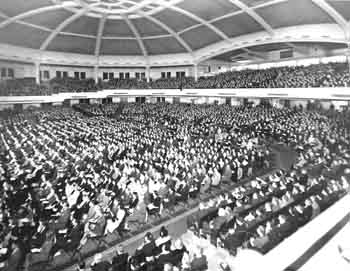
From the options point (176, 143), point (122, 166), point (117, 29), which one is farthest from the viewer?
point (117, 29)

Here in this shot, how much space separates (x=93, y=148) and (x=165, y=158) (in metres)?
4.52

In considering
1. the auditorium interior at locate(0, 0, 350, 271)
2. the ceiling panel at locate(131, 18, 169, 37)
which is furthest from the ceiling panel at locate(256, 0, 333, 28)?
the ceiling panel at locate(131, 18, 169, 37)

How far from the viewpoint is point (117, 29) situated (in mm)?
28797

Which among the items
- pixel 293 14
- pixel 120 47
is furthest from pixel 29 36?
pixel 293 14

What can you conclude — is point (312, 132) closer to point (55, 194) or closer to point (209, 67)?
point (55, 194)

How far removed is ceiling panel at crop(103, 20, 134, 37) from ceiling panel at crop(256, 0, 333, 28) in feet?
48.5

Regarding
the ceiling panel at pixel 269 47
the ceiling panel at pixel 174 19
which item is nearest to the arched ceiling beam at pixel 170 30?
the ceiling panel at pixel 174 19

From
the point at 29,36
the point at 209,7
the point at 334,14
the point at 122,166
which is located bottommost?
the point at 122,166

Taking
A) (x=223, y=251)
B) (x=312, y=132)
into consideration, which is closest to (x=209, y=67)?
(x=312, y=132)

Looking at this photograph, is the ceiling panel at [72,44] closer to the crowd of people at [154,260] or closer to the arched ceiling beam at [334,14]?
the arched ceiling beam at [334,14]

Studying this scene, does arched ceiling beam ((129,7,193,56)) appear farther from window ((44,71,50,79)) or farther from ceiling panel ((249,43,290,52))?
window ((44,71,50,79))

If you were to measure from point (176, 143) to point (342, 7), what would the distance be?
1280 centimetres

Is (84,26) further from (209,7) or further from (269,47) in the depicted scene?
(269,47)

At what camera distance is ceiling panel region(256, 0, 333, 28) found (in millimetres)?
16464
